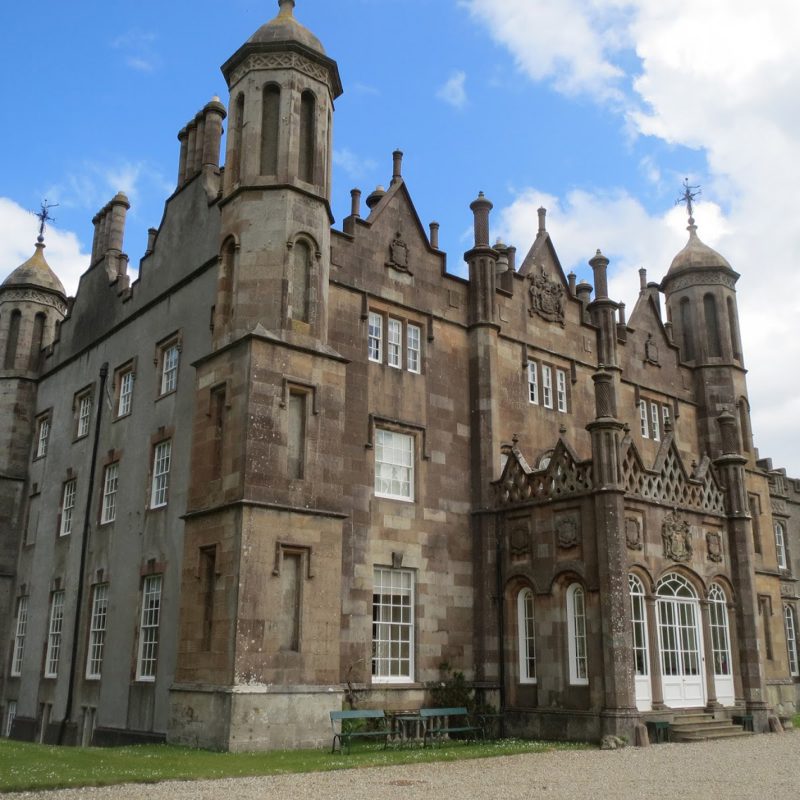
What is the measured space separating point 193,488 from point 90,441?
8.56 meters

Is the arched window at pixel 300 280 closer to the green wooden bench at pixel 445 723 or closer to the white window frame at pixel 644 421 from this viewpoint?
the green wooden bench at pixel 445 723

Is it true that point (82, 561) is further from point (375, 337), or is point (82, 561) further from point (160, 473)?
point (375, 337)

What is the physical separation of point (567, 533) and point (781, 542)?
20753 mm

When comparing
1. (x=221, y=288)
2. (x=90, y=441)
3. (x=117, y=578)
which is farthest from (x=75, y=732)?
(x=221, y=288)

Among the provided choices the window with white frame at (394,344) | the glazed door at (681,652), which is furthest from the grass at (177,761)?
the window with white frame at (394,344)

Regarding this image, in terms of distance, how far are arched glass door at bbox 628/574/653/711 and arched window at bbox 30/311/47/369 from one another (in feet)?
73.8

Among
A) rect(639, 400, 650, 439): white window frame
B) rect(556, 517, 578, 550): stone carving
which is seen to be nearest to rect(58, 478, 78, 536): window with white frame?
rect(556, 517, 578, 550): stone carving

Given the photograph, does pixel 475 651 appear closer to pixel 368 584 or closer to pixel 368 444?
pixel 368 584

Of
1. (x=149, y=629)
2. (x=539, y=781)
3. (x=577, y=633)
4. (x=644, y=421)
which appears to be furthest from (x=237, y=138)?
(x=644, y=421)

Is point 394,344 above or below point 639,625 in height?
above

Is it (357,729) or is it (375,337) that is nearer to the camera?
(357,729)

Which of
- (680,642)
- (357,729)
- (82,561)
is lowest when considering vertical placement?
(357,729)

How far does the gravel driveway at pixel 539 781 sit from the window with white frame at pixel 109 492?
12.7m

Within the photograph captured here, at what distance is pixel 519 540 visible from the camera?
22047 mm
